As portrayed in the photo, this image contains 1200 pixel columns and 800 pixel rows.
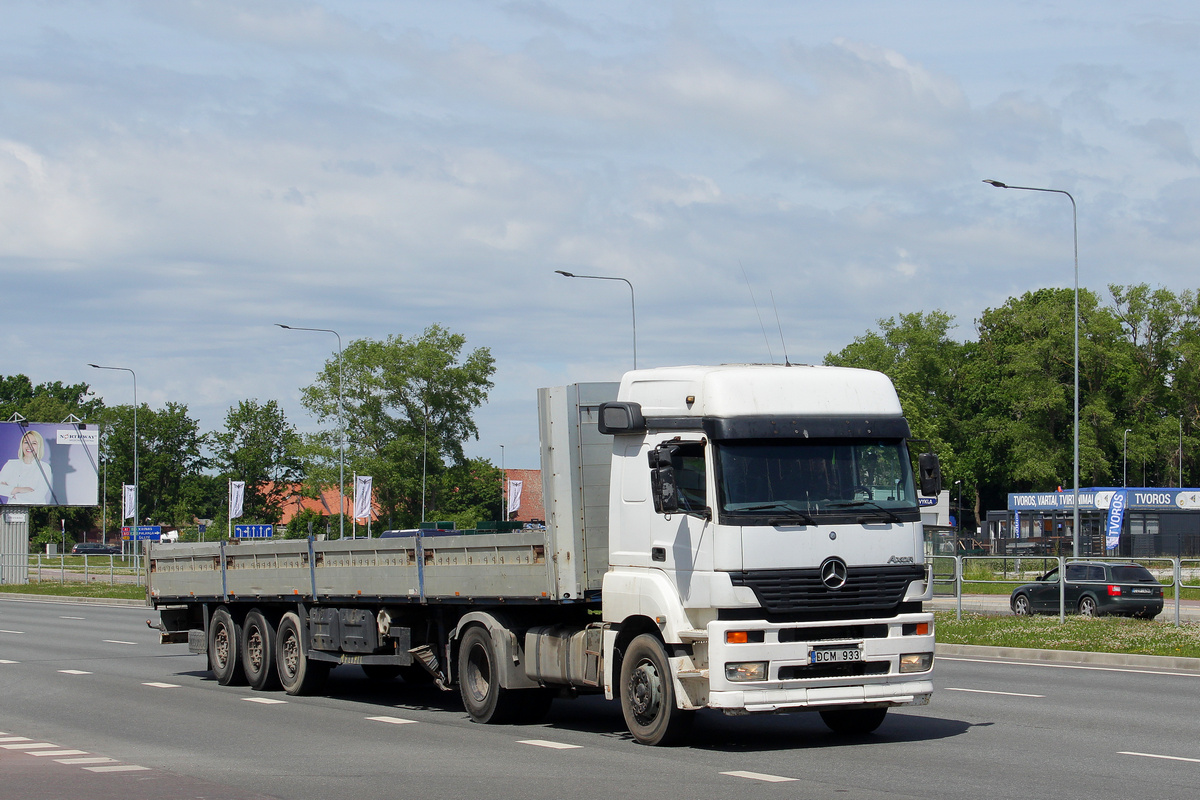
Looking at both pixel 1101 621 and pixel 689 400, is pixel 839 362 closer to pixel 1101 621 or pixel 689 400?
pixel 1101 621

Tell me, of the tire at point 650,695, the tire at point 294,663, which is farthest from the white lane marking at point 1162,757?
the tire at point 294,663

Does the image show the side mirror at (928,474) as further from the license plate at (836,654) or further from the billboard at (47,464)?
the billboard at (47,464)

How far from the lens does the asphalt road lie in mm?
9453

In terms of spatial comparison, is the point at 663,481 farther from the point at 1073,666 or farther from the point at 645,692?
the point at 1073,666

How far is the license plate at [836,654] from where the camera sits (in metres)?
10.8

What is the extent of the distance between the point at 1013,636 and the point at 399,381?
244 feet

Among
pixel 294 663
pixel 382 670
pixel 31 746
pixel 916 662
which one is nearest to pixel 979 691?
pixel 916 662

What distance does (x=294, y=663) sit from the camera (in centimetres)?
1669

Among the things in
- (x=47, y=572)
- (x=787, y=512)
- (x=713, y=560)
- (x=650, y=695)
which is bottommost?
(x=47, y=572)

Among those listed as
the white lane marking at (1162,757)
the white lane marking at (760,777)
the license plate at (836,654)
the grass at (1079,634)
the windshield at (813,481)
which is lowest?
the grass at (1079,634)

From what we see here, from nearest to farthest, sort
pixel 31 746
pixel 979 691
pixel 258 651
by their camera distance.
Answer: pixel 31 746 → pixel 979 691 → pixel 258 651

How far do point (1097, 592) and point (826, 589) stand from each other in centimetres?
1798

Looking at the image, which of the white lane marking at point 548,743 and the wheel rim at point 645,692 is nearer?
the wheel rim at point 645,692

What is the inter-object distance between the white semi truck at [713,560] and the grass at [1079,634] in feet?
33.6
